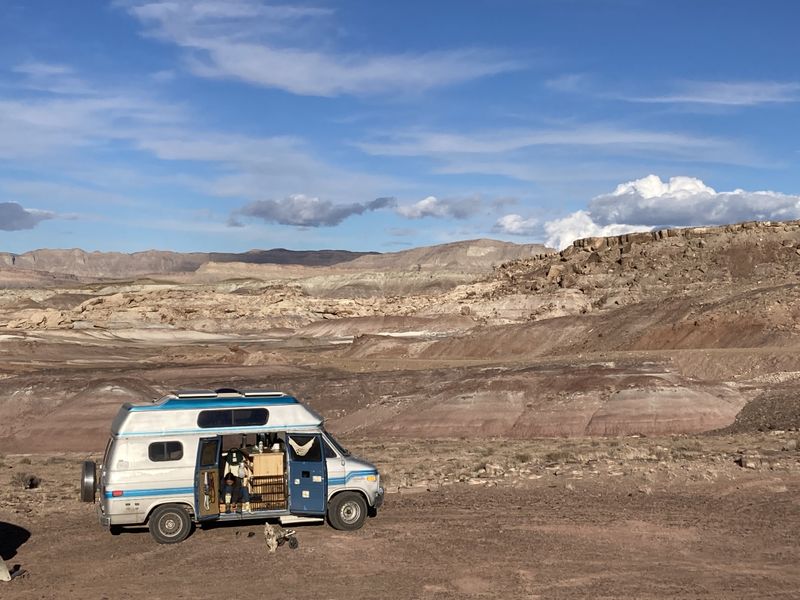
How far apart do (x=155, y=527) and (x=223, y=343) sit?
97.0 metres

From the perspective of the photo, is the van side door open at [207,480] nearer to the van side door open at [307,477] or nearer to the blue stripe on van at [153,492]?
the blue stripe on van at [153,492]

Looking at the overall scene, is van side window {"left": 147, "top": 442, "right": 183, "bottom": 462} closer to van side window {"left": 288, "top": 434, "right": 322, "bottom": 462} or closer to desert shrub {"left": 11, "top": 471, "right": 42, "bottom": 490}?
van side window {"left": 288, "top": 434, "right": 322, "bottom": 462}

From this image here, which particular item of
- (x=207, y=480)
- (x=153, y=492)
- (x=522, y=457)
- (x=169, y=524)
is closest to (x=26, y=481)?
(x=169, y=524)

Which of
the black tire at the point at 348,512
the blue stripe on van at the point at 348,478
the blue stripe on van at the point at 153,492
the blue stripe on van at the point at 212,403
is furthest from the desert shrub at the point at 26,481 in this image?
the blue stripe on van at the point at 348,478

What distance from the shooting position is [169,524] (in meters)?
16.0

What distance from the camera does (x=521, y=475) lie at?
23.5m

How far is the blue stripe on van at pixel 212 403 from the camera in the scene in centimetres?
1603

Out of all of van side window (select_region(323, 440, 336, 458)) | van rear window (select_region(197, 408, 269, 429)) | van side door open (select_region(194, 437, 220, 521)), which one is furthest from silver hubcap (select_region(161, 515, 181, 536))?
van side window (select_region(323, 440, 336, 458))

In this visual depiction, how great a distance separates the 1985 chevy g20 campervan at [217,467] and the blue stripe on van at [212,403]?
18 millimetres

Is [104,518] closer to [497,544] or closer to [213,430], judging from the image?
[213,430]

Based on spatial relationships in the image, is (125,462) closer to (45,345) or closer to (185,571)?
(185,571)

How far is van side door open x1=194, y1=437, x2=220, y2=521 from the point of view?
1592cm

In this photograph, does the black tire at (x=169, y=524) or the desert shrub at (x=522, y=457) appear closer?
the black tire at (x=169, y=524)

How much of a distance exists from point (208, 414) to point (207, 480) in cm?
117
